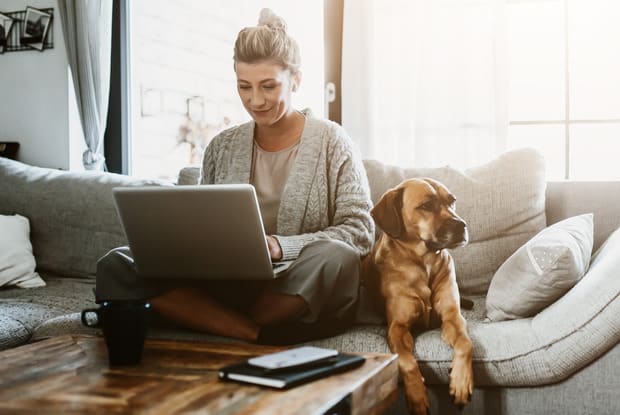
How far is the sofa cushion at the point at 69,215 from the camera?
2.45m

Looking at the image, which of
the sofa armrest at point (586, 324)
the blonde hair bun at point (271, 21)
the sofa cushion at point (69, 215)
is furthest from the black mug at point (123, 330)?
the sofa cushion at point (69, 215)

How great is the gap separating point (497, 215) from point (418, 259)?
484 millimetres

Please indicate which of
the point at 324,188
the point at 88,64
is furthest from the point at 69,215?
the point at 324,188

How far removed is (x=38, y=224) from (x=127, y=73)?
134 centimetres

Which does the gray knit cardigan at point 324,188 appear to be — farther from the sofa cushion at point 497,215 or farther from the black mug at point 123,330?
the black mug at point 123,330

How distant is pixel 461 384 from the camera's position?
1387 mm

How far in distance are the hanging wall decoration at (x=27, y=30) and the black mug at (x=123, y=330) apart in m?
2.65

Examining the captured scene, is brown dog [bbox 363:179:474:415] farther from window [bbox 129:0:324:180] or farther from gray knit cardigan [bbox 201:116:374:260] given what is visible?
window [bbox 129:0:324:180]

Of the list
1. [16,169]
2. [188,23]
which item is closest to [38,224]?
[16,169]

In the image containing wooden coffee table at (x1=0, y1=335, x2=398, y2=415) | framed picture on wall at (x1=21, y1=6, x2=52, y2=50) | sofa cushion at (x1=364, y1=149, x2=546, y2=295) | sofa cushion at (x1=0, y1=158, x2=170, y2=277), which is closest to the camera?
wooden coffee table at (x1=0, y1=335, x2=398, y2=415)

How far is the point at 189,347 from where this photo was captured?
4.09 feet

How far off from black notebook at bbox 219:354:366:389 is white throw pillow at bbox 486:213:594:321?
74 centimetres

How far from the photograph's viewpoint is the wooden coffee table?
0.87 meters

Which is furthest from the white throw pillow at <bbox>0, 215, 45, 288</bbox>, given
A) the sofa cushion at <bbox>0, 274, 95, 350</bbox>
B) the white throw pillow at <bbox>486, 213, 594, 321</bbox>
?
the white throw pillow at <bbox>486, 213, 594, 321</bbox>
